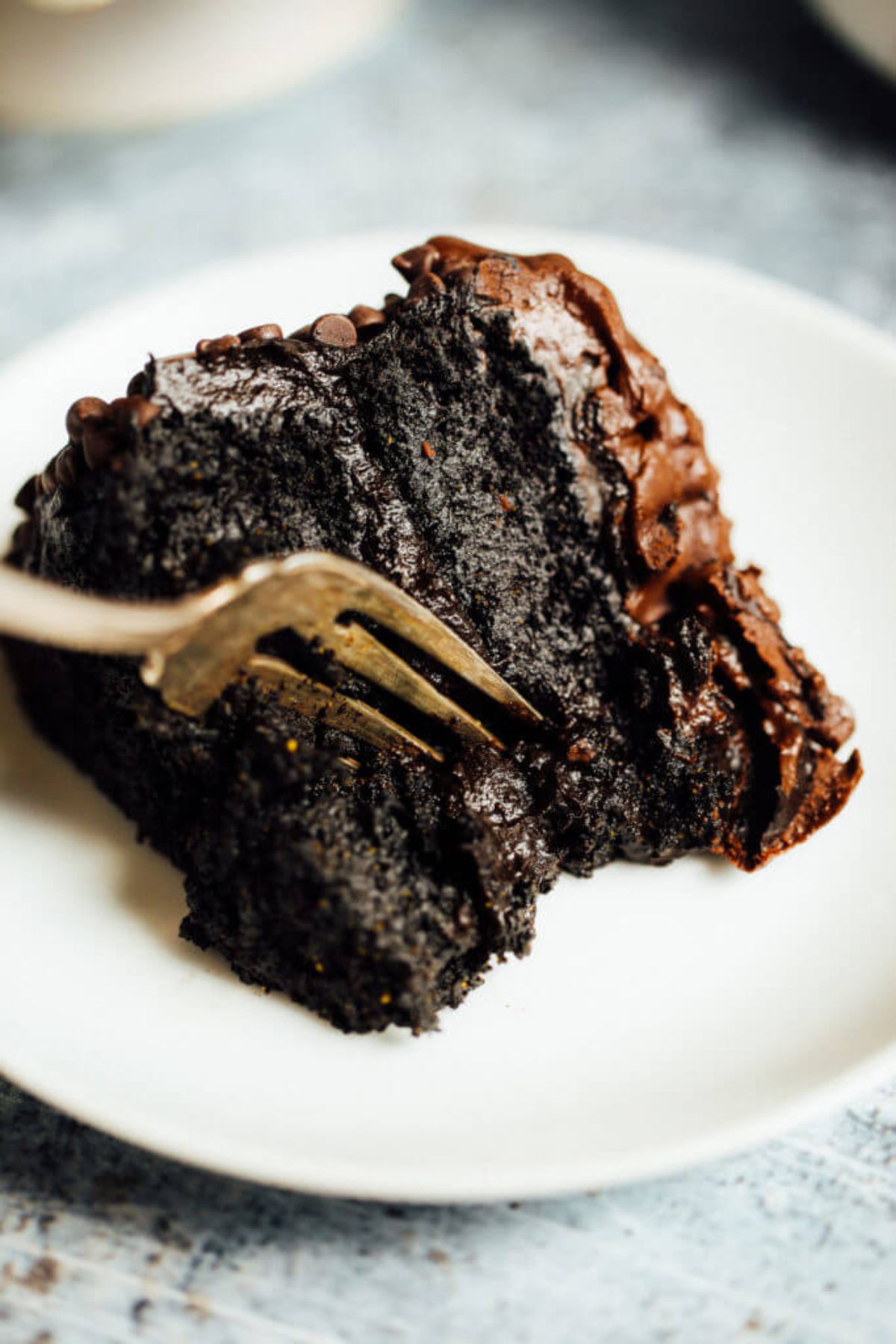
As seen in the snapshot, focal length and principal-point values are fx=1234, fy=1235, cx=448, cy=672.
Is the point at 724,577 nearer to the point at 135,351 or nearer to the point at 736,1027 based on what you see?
the point at 736,1027

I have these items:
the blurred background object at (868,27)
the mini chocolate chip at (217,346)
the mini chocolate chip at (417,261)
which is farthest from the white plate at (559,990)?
the blurred background object at (868,27)

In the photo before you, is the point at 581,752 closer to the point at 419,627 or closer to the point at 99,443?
the point at 419,627

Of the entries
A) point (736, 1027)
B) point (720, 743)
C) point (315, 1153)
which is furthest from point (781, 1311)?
point (720, 743)

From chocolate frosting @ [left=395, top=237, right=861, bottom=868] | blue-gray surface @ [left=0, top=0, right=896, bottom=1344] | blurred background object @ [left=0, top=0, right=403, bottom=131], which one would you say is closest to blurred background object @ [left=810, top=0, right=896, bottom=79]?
blue-gray surface @ [left=0, top=0, right=896, bottom=1344]

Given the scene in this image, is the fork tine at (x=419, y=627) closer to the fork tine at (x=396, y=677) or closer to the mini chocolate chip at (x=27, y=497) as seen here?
the fork tine at (x=396, y=677)

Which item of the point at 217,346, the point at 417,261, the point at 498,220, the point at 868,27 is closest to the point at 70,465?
the point at 217,346
